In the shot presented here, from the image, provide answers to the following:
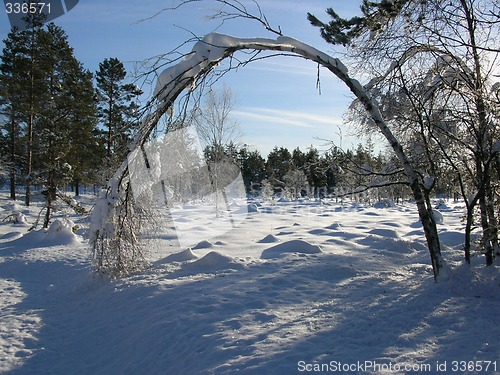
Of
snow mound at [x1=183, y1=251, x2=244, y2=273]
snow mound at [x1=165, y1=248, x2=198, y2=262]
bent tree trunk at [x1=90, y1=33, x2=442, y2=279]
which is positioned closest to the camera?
bent tree trunk at [x1=90, y1=33, x2=442, y2=279]

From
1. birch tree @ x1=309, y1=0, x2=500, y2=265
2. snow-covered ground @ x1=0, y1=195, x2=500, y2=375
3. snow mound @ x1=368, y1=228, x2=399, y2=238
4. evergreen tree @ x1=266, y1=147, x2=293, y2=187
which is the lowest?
snow-covered ground @ x1=0, y1=195, x2=500, y2=375

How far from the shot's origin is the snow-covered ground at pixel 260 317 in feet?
10.6

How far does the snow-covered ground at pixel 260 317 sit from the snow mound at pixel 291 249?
40 mm

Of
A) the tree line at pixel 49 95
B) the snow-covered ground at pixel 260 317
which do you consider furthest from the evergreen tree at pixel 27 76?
the snow-covered ground at pixel 260 317

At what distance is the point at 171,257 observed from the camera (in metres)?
7.79

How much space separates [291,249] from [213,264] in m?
1.98

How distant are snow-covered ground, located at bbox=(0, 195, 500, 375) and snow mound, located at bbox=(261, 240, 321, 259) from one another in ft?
0.13

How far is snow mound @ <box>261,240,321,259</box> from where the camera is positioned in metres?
7.71

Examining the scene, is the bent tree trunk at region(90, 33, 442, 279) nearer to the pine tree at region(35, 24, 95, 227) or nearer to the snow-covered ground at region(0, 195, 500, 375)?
the snow-covered ground at region(0, 195, 500, 375)

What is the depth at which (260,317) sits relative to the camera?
4.26m

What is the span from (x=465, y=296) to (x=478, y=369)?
2.07 meters

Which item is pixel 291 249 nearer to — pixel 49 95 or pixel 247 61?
pixel 247 61

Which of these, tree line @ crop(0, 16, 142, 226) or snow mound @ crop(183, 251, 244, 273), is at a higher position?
tree line @ crop(0, 16, 142, 226)

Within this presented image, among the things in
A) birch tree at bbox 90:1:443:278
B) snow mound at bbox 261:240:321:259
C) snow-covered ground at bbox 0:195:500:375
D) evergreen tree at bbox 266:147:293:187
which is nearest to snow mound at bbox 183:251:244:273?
snow-covered ground at bbox 0:195:500:375
